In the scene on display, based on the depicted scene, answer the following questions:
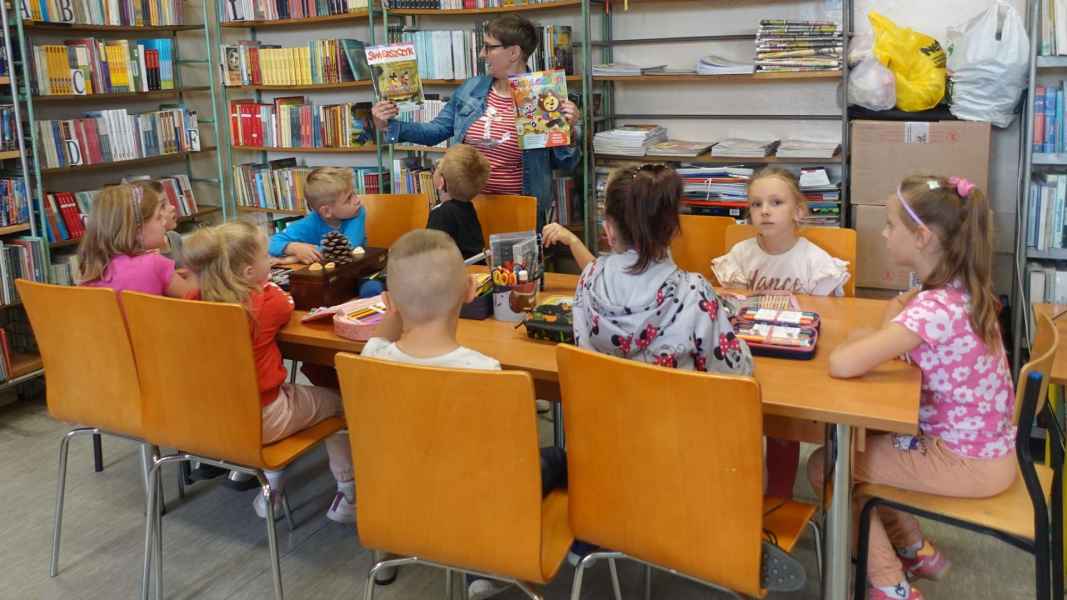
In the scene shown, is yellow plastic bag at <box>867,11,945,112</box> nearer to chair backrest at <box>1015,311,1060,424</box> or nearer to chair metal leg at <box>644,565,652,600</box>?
chair backrest at <box>1015,311,1060,424</box>

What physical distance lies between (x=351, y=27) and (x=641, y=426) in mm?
4174

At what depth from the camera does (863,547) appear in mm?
2000

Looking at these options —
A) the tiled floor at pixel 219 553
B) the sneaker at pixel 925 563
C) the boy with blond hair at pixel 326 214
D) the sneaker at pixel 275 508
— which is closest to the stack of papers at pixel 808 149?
the tiled floor at pixel 219 553

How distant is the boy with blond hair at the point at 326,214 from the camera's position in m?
3.21

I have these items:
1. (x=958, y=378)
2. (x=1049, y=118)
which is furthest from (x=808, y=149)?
(x=958, y=378)

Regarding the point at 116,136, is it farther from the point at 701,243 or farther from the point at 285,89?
the point at 701,243

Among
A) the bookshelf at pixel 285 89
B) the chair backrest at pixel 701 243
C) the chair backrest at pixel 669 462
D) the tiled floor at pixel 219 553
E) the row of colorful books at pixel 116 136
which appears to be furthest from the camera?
the bookshelf at pixel 285 89

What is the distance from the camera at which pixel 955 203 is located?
1988mm

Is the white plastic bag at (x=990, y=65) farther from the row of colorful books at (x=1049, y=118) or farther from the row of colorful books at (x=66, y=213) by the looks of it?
the row of colorful books at (x=66, y=213)

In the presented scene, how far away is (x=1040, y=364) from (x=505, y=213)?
6.85 ft

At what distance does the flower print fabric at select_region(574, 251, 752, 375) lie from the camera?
1.86 m

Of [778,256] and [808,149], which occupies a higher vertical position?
[808,149]

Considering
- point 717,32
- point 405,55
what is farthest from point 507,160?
Result: point 717,32

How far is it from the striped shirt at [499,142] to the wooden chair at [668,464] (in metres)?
2.25
